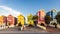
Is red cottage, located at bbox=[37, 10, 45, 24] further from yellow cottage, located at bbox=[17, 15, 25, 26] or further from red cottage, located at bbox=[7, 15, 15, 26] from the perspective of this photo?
red cottage, located at bbox=[7, 15, 15, 26]

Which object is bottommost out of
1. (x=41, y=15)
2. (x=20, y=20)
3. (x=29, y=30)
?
(x=29, y=30)

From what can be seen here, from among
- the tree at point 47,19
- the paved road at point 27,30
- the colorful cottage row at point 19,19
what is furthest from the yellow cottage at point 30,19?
the tree at point 47,19

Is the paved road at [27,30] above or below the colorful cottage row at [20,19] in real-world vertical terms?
below

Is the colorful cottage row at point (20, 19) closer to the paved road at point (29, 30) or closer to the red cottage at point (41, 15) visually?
the red cottage at point (41, 15)

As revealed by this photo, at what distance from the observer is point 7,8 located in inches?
197

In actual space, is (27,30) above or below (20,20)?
below

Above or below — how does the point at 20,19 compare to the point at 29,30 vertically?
above

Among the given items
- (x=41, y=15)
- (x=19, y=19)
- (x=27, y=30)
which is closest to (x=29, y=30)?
(x=27, y=30)

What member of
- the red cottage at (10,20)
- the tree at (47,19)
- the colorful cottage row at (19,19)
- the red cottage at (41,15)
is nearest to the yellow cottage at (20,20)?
the colorful cottage row at (19,19)

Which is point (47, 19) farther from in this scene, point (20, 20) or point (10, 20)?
point (10, 20)

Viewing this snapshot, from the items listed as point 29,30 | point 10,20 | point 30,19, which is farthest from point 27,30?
point 10,20

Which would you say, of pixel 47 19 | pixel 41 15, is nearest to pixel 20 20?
pixel 41 15

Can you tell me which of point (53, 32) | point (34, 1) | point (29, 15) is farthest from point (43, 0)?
point (53, 32)

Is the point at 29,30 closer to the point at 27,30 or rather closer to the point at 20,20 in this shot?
the point at 27,30
